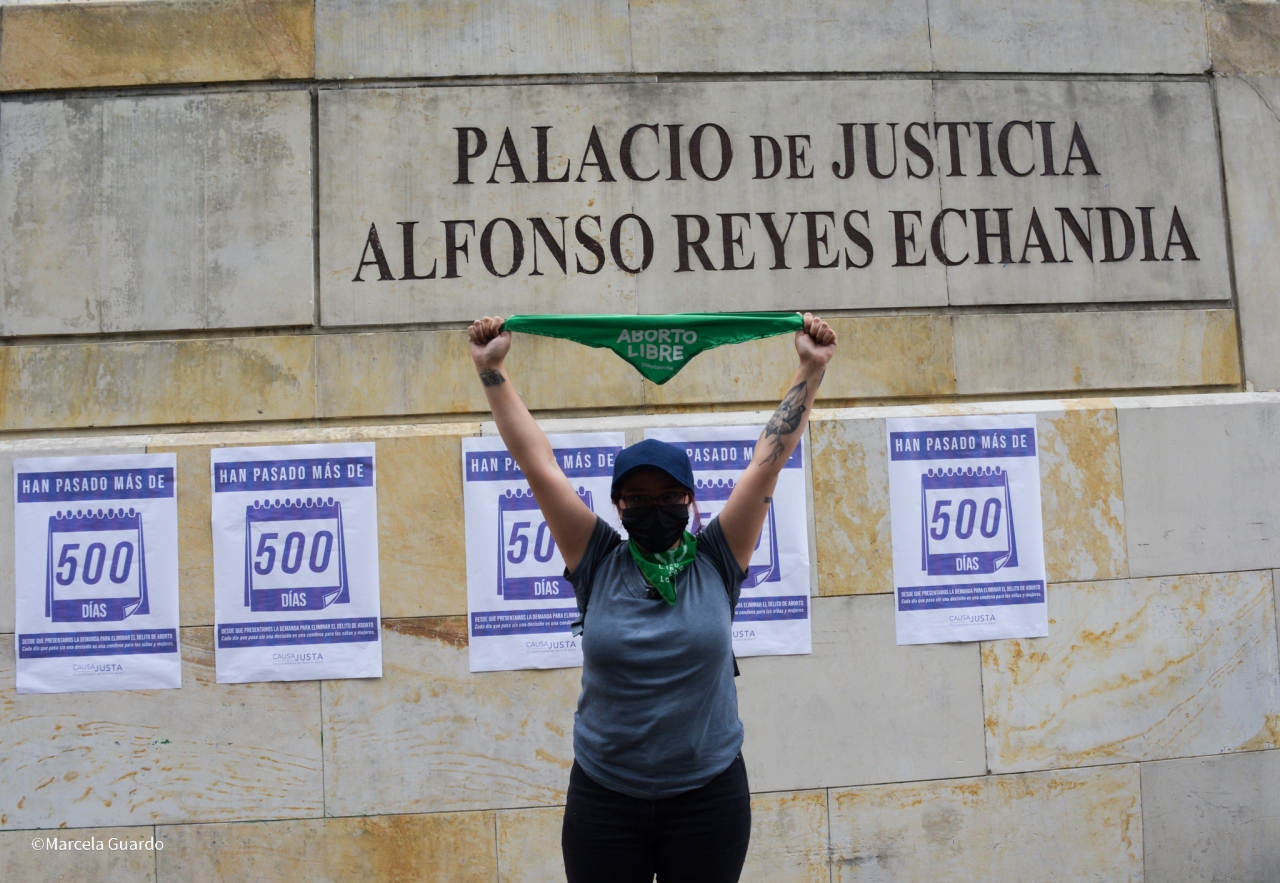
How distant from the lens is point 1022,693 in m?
4.96

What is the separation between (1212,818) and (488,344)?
447 cm

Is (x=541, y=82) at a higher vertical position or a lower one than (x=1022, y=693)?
higher

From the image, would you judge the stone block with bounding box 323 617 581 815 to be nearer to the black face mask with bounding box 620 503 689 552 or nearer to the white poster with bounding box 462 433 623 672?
the white poster with bounding box 462 433 623 672

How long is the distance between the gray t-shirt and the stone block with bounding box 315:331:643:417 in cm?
248

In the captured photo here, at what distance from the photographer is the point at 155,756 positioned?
186 inches

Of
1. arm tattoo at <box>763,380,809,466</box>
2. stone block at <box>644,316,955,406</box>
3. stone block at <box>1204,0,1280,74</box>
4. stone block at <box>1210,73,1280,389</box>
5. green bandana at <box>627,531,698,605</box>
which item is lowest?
green bandana at <box>627,531,698,605</box>

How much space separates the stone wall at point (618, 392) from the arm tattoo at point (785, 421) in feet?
7.06

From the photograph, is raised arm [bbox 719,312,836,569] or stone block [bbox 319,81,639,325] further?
stone block [bbox 319,81,639,325]

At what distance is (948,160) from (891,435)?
59.2 inches

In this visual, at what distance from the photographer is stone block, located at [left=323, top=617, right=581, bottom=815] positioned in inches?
187

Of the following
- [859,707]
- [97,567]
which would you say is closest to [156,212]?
[97,567]

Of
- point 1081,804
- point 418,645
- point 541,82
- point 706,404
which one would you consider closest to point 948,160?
point 706,404

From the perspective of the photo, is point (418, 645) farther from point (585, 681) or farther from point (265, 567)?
point (585, 681)

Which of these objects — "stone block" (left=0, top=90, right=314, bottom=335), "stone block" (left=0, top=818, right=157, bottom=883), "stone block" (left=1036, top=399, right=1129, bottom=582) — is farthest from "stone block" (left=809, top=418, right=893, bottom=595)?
"stone block" (left=0, top=818, right=157, bottom=883)
